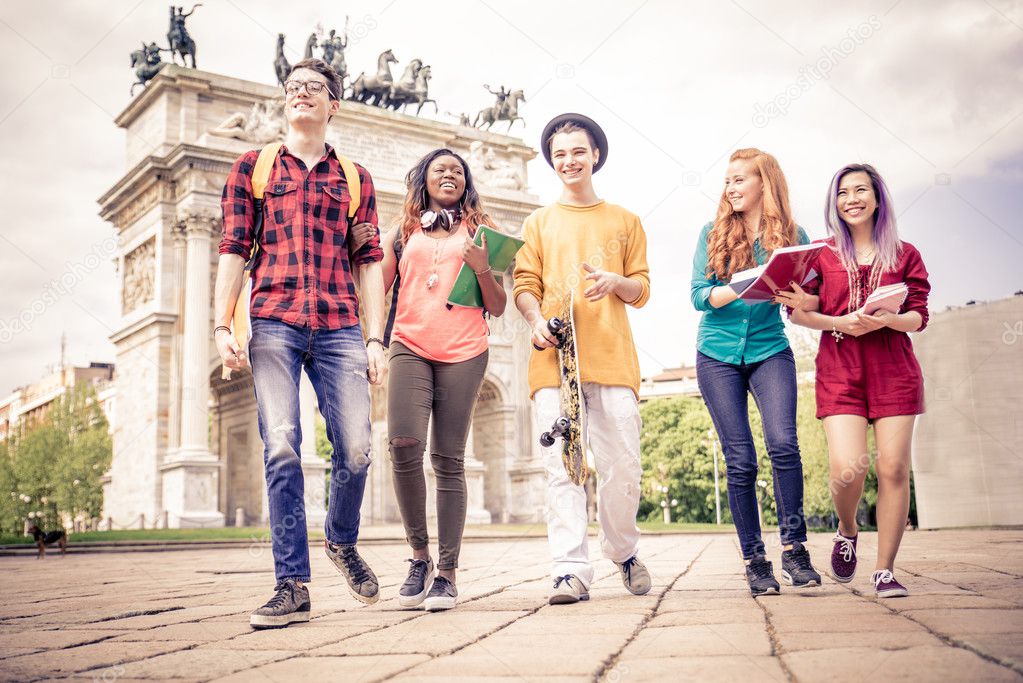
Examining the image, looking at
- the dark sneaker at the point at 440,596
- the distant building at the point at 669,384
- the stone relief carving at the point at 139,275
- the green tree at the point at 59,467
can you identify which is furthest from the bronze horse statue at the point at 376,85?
the distant building at the point at 669,384

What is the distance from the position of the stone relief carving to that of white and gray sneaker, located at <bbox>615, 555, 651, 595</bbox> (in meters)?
27.4

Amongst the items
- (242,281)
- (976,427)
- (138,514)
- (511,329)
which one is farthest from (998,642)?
(511,329)

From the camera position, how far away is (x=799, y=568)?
194 inches

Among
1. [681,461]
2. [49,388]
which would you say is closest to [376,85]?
[681,461]

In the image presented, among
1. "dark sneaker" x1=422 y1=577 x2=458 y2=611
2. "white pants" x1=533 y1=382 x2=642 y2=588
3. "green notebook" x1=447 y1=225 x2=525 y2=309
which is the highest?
"green notebook" x1=447 y1=225 x2=525 y2=309

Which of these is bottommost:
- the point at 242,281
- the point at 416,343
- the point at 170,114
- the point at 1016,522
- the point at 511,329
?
the point at 1016,522

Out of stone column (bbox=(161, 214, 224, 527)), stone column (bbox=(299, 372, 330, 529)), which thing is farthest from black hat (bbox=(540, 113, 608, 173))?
stone column (bbox=(161, 214, 224, 527))

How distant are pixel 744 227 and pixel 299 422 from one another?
2.61m

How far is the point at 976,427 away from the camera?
1681 cm

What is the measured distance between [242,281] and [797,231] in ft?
9.55

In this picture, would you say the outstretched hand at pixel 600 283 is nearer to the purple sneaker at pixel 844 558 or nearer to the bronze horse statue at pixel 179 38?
the purple sneaker at pixel 844 558

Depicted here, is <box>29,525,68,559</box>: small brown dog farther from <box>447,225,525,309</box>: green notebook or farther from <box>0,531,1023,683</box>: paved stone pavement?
<box>447,225,525,309</box>: green notebook

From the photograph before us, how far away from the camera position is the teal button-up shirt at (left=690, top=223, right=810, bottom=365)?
520 cm

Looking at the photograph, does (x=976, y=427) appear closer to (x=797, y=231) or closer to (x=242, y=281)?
(x=797, y=231)
